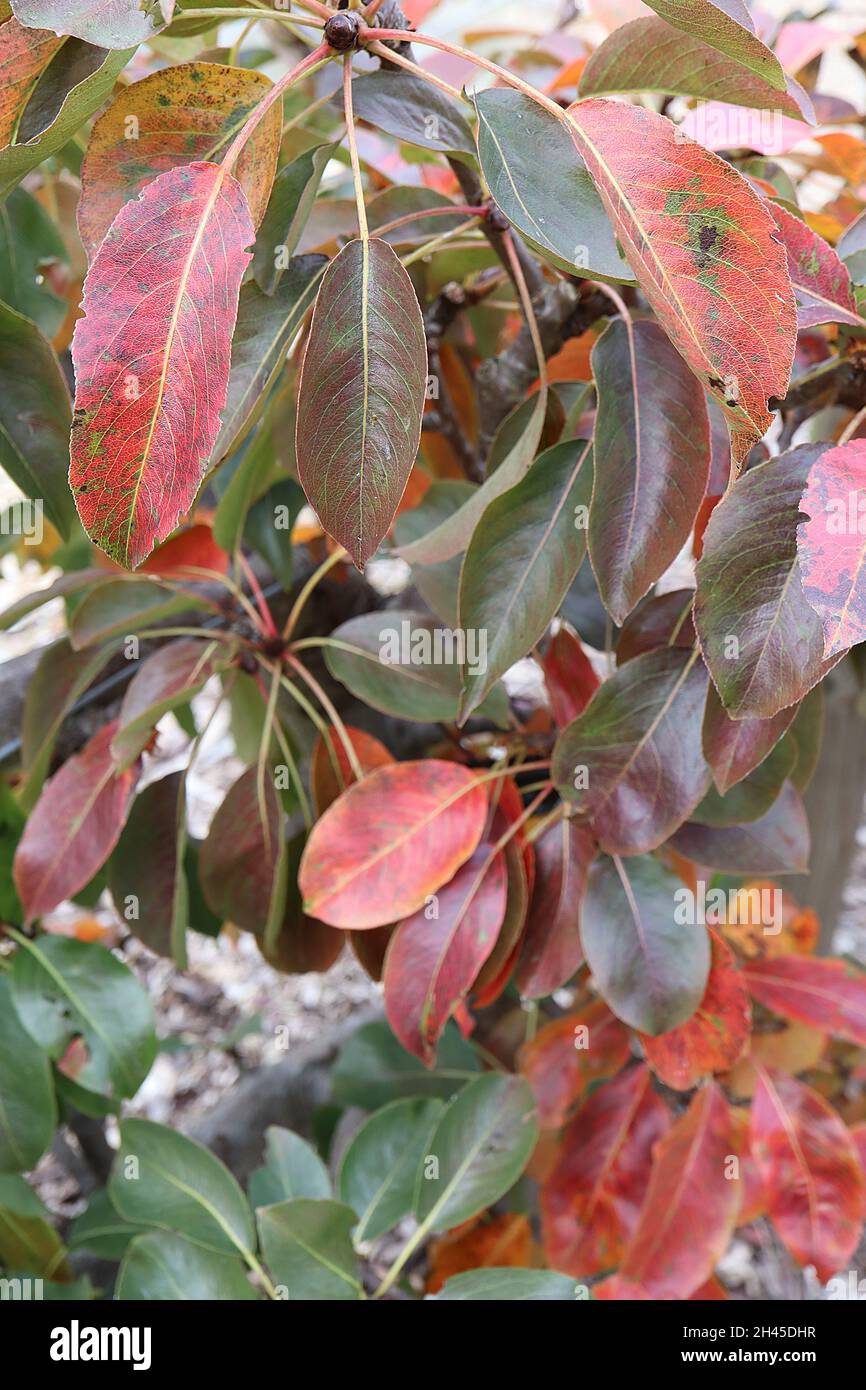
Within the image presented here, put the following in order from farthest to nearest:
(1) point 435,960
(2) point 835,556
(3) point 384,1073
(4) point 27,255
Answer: (3) point 384,1073 → (4) point 27,255 → (1) point 435,960 → (2) point 835,556

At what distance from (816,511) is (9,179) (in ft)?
1.14

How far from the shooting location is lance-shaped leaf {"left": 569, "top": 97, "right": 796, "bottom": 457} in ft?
1.28

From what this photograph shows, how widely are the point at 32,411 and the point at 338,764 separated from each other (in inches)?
12.3

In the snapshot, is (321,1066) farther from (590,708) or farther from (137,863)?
(590,708)

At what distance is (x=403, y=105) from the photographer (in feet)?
1.69

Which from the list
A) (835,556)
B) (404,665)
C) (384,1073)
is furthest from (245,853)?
(835,556)

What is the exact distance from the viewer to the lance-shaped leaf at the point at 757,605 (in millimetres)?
466

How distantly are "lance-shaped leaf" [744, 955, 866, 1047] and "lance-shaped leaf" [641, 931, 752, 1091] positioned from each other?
187 mm

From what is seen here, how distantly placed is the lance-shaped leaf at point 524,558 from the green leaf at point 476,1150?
0.39 meters

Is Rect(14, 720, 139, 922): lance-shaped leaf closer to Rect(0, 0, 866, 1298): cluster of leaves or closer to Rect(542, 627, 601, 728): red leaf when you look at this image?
Rect(0, 0, 866, 1298): cluster of leaves

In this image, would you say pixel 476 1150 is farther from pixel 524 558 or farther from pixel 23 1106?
pixel 524 558

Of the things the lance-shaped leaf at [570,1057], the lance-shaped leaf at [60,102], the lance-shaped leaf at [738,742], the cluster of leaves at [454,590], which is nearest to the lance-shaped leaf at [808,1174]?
the cluster of leaves at [454,590]

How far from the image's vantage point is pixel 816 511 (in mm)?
406
